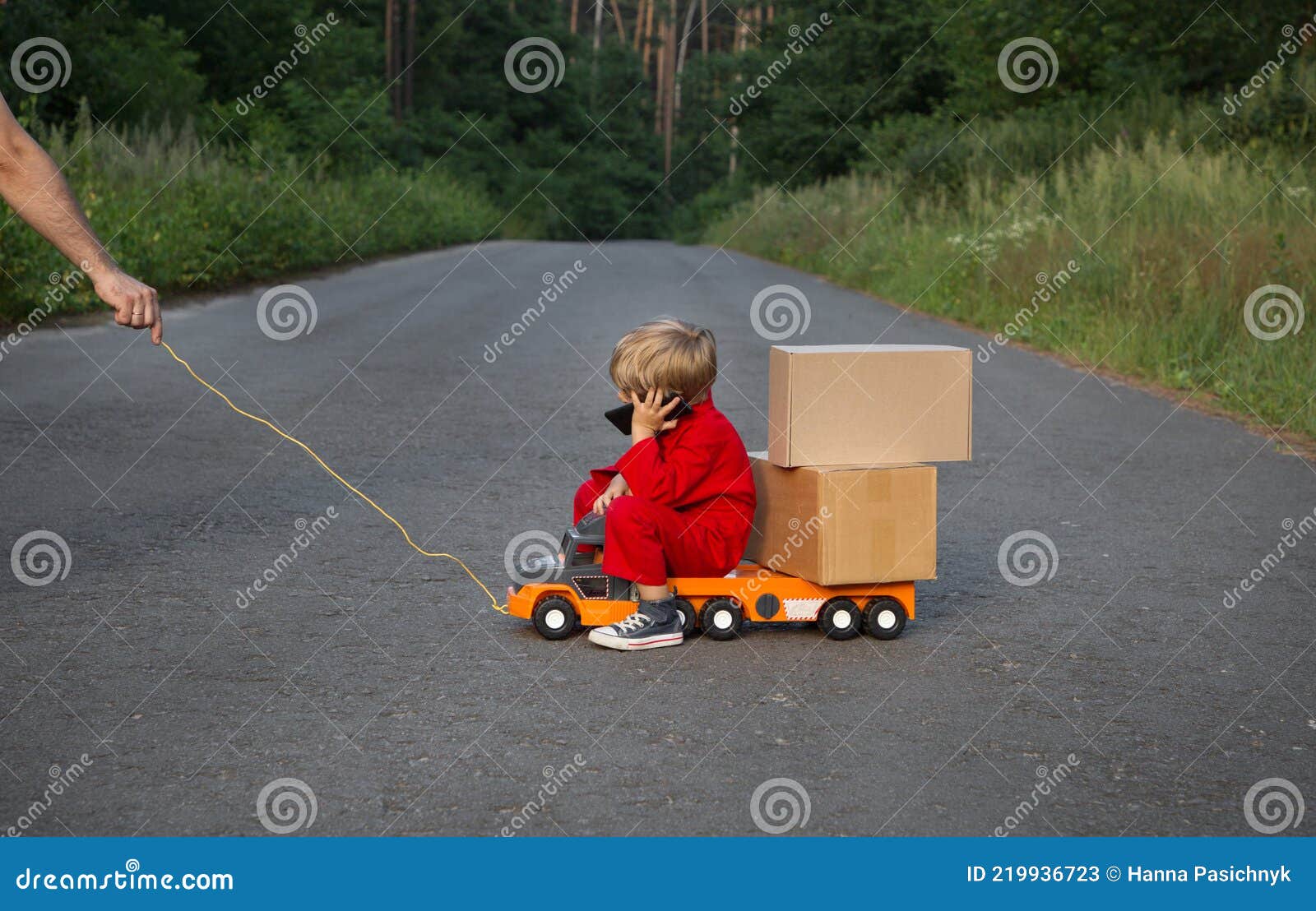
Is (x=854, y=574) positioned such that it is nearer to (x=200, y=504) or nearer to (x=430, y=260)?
(x=200, y=504)

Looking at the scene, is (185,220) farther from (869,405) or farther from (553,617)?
(869,405)

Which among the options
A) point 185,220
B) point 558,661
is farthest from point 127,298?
point 185,220

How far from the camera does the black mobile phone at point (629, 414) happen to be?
15.6ft

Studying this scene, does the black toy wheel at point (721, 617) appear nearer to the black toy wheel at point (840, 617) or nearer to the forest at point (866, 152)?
the black toy wheel at point (840, 617)

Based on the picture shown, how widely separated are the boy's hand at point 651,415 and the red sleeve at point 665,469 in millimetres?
33

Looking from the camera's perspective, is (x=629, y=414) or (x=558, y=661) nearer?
(x=558, y=661)

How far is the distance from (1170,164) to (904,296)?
14.2 ft

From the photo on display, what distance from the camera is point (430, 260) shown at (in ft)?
100

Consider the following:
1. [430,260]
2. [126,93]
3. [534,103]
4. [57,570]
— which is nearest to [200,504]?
[57,570]

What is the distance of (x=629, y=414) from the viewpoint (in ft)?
16.5

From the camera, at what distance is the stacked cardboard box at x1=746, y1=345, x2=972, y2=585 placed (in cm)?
471

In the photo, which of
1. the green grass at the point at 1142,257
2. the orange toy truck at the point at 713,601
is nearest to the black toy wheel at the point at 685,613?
the orange toy truck at the point at 713,601

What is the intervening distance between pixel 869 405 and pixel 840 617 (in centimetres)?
71

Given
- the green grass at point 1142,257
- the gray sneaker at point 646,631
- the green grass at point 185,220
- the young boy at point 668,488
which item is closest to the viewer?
the gray sneaker at point 646,631
